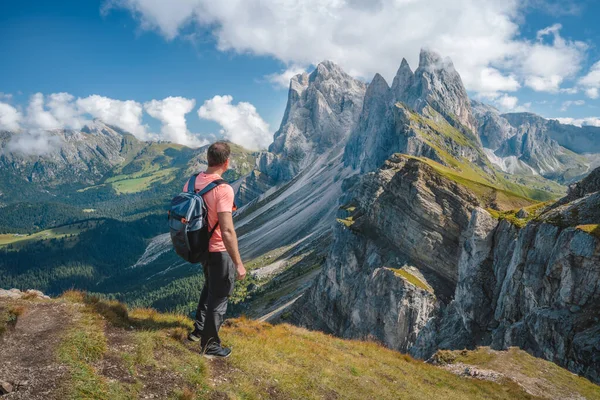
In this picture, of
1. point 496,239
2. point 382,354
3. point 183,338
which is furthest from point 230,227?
point 496,239

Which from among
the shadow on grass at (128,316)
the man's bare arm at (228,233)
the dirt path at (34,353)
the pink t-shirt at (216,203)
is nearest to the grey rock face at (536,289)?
the shadow on grass at (128,316)

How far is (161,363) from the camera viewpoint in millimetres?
9062

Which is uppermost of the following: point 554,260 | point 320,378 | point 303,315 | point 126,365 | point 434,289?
point 554,260

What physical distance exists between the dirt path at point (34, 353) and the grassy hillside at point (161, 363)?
2 centimetres

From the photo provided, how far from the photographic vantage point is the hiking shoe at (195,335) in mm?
10461

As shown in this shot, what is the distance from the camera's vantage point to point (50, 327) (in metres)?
9.66

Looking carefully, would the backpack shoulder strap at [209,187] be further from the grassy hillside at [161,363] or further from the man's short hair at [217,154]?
the grassy hillside at [161,363]

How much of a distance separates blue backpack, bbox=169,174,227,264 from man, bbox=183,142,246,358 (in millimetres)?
156

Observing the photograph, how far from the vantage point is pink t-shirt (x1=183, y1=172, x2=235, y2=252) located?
8914mm

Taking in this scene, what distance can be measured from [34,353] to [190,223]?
4.71 metres

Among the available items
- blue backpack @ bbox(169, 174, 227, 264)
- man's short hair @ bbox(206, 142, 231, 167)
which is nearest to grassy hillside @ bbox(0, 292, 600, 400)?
blue backpack @ bbox(169, 174, 227, 264)

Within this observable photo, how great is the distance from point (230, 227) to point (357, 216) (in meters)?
79.0

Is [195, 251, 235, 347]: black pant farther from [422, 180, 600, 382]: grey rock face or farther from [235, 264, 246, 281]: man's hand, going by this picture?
[422, 180, 600, 382]: grey rock face

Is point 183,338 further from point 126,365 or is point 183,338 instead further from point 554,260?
point 554,260
